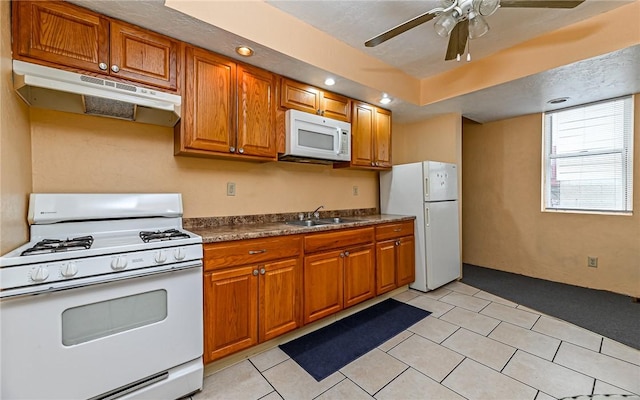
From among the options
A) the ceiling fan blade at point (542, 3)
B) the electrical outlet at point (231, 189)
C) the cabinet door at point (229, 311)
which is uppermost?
the ceiling fan blade at point (542, 3)

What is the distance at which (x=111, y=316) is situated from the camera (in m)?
1.35

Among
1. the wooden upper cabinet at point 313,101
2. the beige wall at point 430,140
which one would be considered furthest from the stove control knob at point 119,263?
the beige wall at point 430,140

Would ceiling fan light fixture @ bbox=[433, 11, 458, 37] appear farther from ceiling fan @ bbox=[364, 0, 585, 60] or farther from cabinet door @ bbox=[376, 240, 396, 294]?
cabinet door @ bbox=[376, 240, 396, 294]

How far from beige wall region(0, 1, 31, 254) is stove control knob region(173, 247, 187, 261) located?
2.20ft

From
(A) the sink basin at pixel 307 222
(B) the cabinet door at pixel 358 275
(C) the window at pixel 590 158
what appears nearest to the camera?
(B) the cabinet door at pixel 358 275

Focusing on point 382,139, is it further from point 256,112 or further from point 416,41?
point 256,112

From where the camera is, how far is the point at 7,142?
1244 millimetres

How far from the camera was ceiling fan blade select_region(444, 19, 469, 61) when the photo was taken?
173 centimetres

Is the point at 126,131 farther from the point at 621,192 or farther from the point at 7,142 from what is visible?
the point at 621,192

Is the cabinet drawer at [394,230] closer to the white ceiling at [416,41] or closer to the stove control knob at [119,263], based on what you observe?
the white ceiling at [416,41]

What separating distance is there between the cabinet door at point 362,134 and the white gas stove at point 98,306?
1.92 m

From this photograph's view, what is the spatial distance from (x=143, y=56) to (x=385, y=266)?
2.67 metres

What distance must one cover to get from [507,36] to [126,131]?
314cm

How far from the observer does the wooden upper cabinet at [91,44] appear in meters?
1.42
